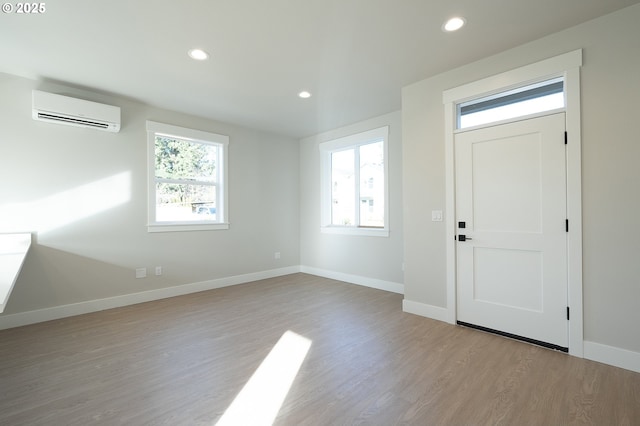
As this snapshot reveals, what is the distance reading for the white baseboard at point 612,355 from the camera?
2.22m

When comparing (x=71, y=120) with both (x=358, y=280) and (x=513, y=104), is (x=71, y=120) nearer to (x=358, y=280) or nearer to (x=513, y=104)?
(x=358, y=280)

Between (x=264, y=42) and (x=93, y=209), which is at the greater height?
(x=264, y=42)

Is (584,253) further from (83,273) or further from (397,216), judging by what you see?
(83,273)

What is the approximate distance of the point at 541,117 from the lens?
2668 millimetres

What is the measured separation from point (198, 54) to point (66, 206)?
2.48 meters

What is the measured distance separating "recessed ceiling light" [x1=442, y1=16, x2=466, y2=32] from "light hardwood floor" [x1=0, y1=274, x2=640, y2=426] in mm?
2781

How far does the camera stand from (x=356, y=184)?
17.0ft

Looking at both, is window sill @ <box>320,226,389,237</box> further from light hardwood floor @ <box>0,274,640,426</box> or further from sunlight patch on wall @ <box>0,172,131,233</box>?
sunlight patch on wall @ <box>0,172,131,233</box>

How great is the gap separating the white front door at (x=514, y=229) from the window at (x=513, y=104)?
0.13m

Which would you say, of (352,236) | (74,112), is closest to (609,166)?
(352,236)

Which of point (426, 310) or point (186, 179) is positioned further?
point (186, 179)

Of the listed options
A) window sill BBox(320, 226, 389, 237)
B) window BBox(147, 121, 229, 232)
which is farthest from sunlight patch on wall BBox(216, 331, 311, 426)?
window BBox(147, 121, 229, 232)

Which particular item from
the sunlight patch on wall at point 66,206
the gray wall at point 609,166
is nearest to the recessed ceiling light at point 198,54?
the sunlight patch on wall at point 66,206

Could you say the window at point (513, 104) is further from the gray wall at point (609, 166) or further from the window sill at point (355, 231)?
the window sill at point (355, 231)
